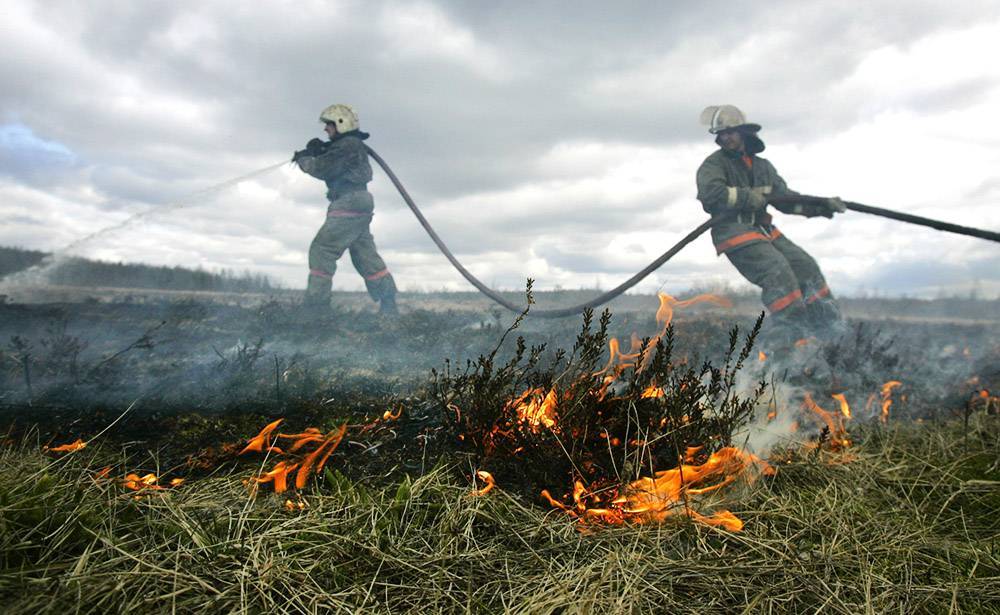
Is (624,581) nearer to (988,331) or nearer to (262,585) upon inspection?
(262,585)

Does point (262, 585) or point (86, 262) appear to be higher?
point (86, 262)

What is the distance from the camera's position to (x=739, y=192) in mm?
7238

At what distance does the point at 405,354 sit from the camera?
6.93 m

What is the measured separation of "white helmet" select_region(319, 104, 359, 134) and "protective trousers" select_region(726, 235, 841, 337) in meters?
5.82

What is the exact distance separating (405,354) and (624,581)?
16.9 ft

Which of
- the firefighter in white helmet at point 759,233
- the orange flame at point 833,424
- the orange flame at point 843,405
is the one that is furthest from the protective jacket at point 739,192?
the orange flame at point 833,424

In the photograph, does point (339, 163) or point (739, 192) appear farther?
point (339, 163)

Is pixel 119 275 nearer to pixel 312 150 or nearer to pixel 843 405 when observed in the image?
pixel 312 150

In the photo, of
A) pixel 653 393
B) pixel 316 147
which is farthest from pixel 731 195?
pixel 316 147

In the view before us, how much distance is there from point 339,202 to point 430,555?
731cm

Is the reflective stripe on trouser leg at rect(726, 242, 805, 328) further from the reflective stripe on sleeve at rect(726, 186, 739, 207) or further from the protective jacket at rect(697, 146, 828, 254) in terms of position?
the reflective stripe on sleeve at rect(726, 186, 739, 207)

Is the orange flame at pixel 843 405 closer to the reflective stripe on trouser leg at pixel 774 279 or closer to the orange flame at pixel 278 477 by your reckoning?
the reflective stripe on trouser leg at pixel 774 279

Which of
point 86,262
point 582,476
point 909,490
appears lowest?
point 909,490

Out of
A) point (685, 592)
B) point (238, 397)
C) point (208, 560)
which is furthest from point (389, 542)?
point (238, 397)
